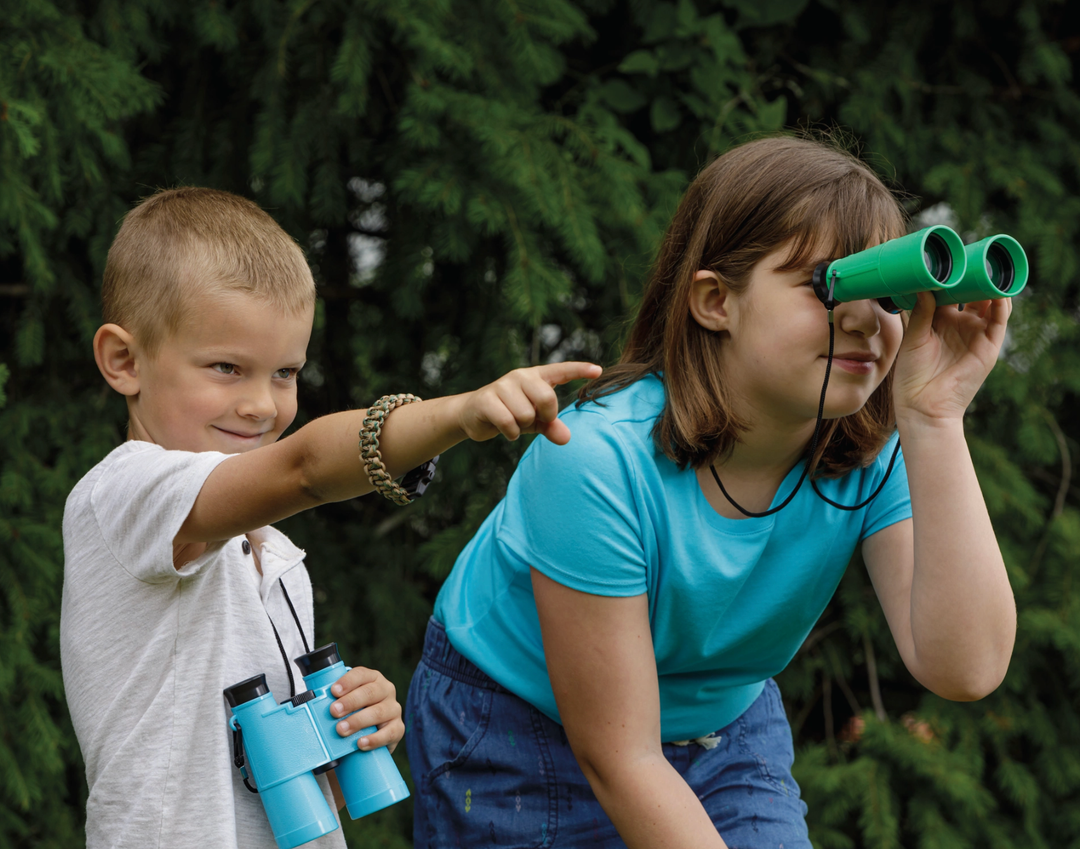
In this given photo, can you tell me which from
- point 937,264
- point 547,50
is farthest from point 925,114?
point 937,264

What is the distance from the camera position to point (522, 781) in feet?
5.51

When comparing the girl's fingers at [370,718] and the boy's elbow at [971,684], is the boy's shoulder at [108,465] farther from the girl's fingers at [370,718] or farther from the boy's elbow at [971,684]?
the boy's elbow at [971,684]

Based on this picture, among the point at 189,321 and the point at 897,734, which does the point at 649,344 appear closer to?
the point at 189,321

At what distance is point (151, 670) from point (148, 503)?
27cm

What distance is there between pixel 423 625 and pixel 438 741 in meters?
1.00

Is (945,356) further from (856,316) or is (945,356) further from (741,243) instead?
(741,243)

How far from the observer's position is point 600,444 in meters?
1.49

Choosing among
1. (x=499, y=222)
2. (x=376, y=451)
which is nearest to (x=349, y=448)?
(x=376, y=451)

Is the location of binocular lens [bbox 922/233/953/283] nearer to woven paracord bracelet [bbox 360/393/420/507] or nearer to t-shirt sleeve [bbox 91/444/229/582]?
woven paracord bracelet [bbox 360/393/420/507]

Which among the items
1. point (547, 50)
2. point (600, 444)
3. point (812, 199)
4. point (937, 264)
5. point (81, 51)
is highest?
point (81, 51)

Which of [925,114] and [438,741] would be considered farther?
[925,114]

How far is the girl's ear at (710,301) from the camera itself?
1547 mm

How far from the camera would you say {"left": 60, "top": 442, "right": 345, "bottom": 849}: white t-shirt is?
1.28 meters

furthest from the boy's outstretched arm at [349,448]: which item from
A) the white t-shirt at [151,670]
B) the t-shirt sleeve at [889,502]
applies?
the t-shirt sleeve at [889,502]
